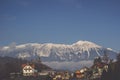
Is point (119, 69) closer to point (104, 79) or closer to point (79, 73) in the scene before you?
point (104, 79)

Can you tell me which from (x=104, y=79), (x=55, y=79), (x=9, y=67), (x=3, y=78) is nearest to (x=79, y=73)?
(x=55, y=79)

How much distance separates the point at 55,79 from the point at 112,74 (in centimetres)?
6452

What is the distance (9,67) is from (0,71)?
1275cm

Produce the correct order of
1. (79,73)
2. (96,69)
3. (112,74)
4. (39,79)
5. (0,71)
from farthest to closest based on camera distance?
1. (79,73)
2. (96,69)
3. (0,71)
4. (39,79)
5. (112,74)

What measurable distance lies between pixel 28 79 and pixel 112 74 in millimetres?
27779

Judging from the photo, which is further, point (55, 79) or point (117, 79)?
point (55, 79)

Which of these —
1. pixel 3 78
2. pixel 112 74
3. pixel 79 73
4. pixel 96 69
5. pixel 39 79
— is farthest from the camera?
pixel 79 73

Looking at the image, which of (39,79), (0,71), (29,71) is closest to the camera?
(39,79)

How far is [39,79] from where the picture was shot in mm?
110125

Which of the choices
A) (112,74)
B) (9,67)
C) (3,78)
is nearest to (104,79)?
(112,74)

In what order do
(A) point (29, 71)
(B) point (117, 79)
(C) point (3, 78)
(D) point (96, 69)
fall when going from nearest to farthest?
(B) point (117, 79)
(C) point (3, 78)
(D) point (96, 69)
(A) point (29, 71)

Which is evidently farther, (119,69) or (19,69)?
(19,69)

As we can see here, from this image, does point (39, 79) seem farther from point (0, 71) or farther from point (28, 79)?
point (0, 71)

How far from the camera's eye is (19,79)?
113875mm
